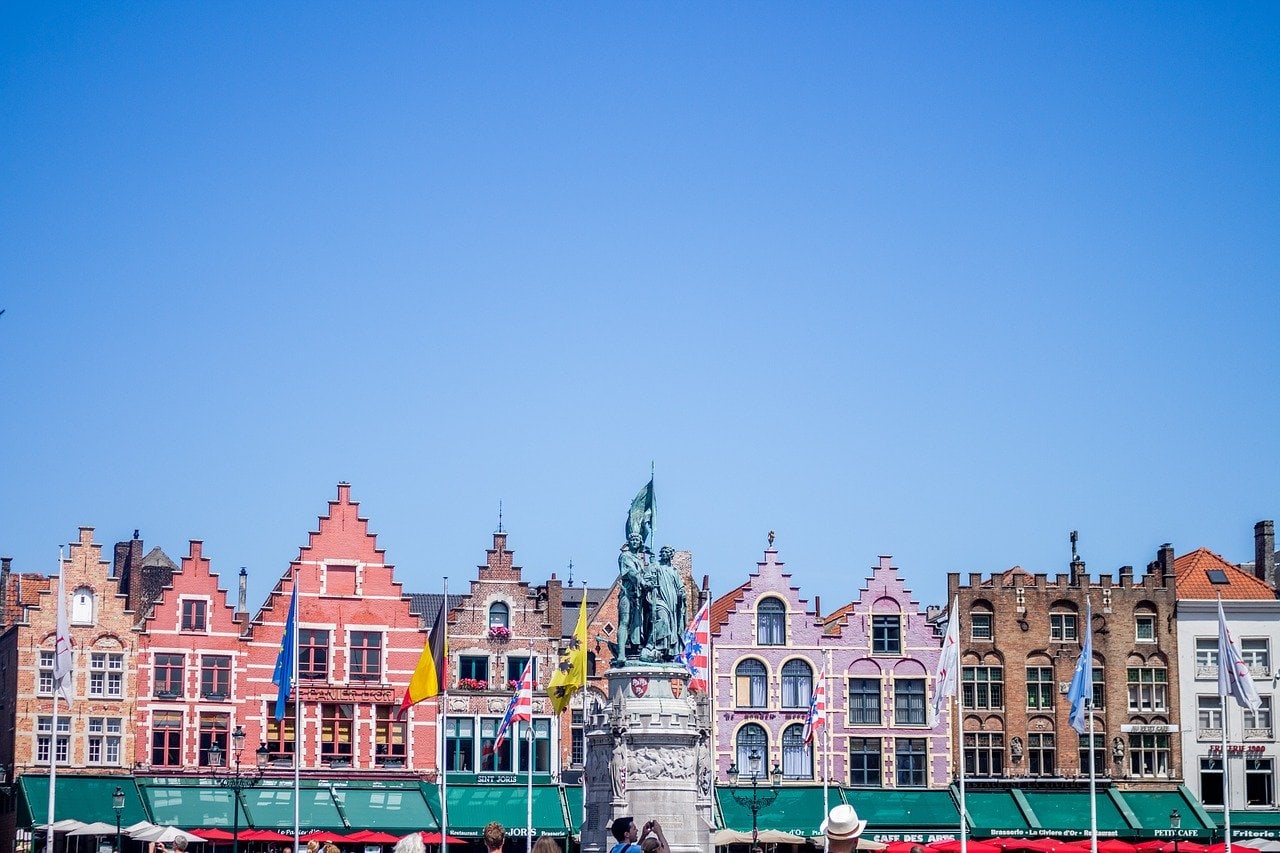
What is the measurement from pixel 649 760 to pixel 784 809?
22.3 meters

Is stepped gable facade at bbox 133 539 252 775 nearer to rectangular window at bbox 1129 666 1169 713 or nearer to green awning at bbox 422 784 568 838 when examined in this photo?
green awning at bbox 422 784 568 838

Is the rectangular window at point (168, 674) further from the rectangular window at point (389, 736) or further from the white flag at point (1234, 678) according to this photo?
the white flag at point (1234, 678)

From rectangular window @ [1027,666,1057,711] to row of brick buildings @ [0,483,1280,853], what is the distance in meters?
0.08

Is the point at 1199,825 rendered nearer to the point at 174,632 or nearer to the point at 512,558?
the point at 512,558

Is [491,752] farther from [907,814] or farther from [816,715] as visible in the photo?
[907,814]

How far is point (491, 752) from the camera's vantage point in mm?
67250

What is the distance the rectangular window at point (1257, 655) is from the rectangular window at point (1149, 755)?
14.2 feet

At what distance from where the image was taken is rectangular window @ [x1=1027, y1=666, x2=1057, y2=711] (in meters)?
70.2

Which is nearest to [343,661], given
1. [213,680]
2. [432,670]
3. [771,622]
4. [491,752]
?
[213,680]

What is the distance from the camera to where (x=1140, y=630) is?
71.1 m

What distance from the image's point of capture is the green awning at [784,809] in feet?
217

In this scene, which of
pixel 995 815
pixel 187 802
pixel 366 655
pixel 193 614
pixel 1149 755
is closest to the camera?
pixel 187 802

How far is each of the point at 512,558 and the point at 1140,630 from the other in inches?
908

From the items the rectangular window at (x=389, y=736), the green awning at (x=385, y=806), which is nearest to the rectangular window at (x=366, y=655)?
the rectangular window at (x=389, y=736)
